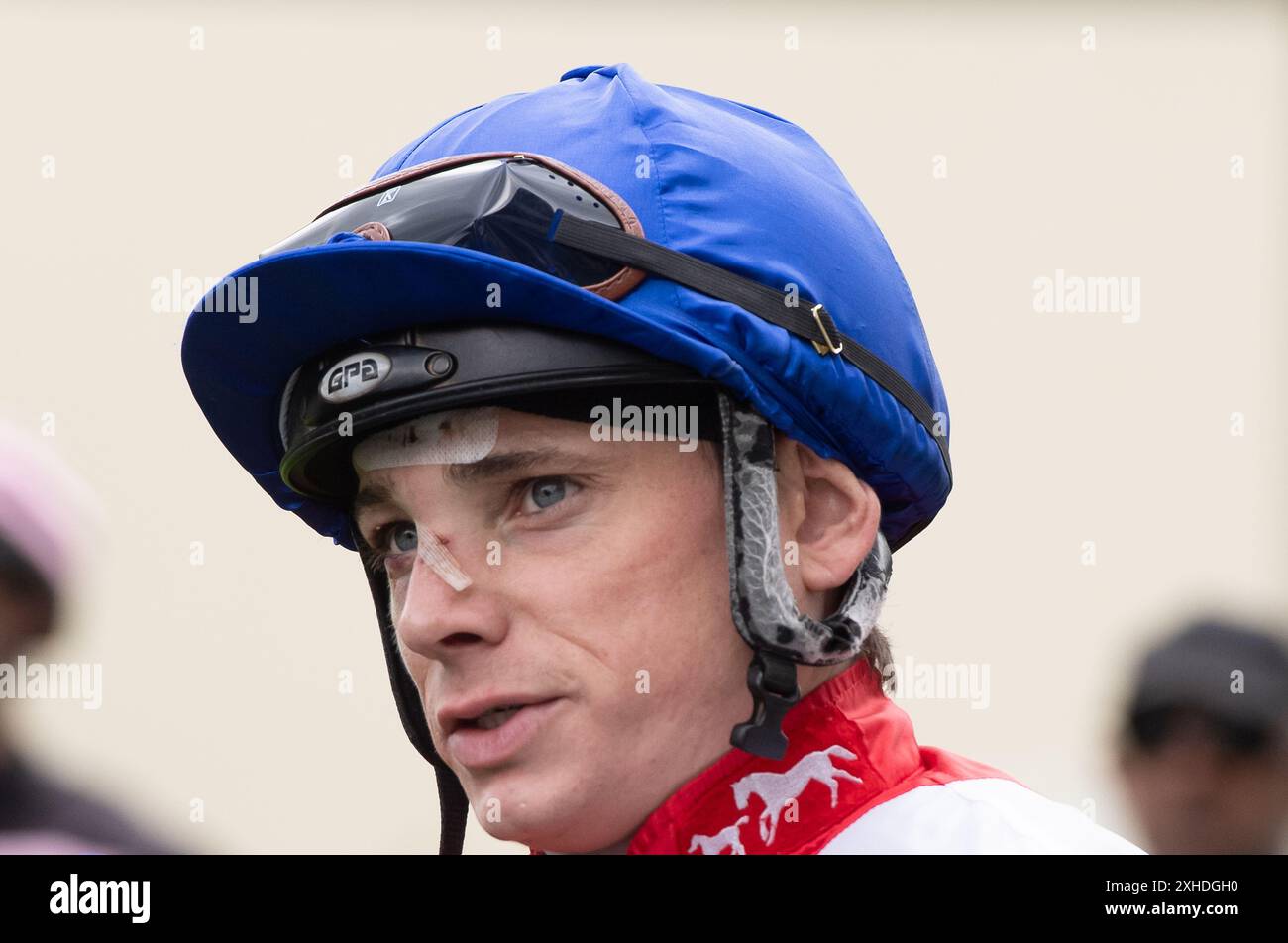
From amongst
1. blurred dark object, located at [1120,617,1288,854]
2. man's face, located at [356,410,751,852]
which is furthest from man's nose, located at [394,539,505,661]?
blurred dark object, located at [1120,617,1288,854]

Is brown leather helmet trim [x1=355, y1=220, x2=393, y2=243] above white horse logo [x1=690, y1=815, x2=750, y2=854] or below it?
above

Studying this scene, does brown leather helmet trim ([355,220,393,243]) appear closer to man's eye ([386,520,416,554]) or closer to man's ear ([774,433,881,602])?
man's eye ([386,520,416,554])

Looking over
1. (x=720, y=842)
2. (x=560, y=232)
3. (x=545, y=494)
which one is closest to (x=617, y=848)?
(x=720, y=842)

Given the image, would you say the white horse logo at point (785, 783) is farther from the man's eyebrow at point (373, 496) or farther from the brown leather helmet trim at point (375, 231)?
the brown leather helmet trim at point (375, 231)

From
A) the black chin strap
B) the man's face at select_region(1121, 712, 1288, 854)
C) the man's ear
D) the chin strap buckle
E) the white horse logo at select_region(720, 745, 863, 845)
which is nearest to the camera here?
the chin strap buckle

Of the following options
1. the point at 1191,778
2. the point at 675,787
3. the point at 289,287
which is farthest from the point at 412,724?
the point at 1191,778

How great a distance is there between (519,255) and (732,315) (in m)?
0.35

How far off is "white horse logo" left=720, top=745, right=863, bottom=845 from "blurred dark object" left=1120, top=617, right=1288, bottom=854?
1.55 m

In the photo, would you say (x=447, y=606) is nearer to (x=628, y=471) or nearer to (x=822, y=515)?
(x=628, y=471)

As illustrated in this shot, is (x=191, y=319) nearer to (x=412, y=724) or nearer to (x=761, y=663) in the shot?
(x=412, y=724)

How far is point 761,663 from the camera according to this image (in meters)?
2.70

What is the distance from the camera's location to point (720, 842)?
2.73 metres

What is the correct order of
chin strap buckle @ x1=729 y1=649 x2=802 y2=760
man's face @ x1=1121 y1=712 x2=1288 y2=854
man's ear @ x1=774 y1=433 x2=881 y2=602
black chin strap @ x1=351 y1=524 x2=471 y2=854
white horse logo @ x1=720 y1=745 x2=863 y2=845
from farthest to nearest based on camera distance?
1. man's face @ x1=1121 y1=712 x2=1288 y2=854
2. black chin strap @ x1=351 y1=524 x2=471 y2=854
3. man's ear @ x1=774 y1=433 x2=881 y2=602
4. white horse logo @ x1=720 y1=745 x2=863 y2=845
5. chin strap buckle @ x1=729 y1=649 x2=802 y2=760

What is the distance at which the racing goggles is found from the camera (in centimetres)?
272
